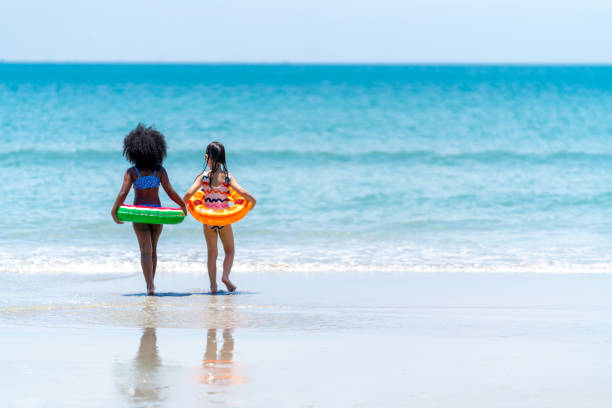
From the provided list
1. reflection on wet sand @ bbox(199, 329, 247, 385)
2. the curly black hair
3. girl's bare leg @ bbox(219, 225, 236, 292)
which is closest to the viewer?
reflection on wet sand @ bbox(199, 329, 247, 385)

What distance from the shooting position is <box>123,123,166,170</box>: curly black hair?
723 cm

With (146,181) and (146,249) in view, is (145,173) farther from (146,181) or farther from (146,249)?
(146,249)

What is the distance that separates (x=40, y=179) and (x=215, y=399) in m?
→ 15.5

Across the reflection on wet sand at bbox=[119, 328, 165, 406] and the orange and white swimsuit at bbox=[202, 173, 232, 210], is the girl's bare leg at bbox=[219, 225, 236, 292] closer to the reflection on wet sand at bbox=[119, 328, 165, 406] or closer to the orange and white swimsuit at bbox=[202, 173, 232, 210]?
the orange and white swimsuit at bbox=[202, 173, 232, 210]

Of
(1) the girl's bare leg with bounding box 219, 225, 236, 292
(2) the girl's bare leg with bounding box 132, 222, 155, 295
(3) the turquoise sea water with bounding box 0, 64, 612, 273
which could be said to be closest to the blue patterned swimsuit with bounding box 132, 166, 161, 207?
(2) the girl's bare leg with bounding box 132, 222, 155, 295

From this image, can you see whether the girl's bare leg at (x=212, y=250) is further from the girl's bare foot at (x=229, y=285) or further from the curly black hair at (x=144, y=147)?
the curly black hair at (x=144, y=147)

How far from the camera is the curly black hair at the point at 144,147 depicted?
23.7 ft

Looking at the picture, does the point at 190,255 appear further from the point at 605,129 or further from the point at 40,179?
the point at 605,129

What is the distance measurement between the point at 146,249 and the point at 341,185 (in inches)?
456

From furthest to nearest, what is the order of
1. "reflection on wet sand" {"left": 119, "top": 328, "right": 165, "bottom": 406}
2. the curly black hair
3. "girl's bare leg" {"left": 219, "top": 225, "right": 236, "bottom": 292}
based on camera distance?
"girl's bare leg" {"left": 219, "top": 225, "right": 236, "bottom": 292}
the curly black hair
"reflection on wet sand" {"left": 119, "top": 328, "right": 165, "bottom": 406}

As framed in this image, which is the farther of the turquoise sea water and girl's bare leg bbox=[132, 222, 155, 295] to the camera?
the turquoise sea water

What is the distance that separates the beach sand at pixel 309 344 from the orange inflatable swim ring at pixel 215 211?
75cm

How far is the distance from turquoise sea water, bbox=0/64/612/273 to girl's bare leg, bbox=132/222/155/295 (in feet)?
6.14

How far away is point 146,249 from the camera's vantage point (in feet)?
24.4
